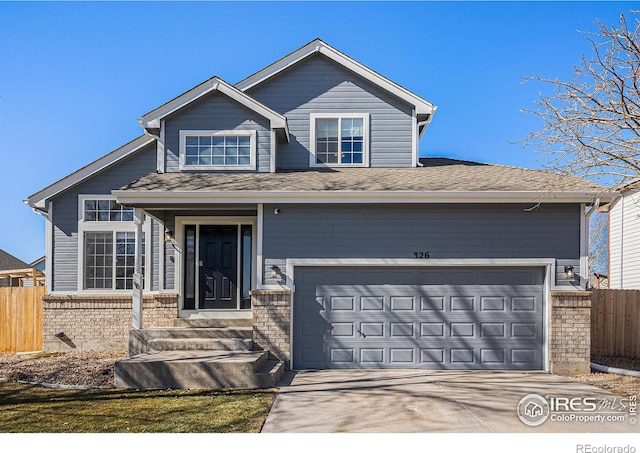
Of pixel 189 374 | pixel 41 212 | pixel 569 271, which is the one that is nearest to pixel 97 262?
pixel 41 212

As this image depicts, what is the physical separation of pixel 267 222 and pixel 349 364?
3384 millimetres

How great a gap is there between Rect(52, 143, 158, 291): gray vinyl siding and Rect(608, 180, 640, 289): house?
15522 millimetres

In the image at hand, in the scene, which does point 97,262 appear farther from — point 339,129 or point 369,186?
point 369,186

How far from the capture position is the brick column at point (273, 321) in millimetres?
10484

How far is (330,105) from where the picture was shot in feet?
43.3

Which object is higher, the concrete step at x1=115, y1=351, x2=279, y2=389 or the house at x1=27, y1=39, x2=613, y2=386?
the house at x1=27, y1=39, x2=613, y2=386

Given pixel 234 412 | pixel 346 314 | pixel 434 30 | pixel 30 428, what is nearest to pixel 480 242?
pixel 346 314

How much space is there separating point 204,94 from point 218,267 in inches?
161

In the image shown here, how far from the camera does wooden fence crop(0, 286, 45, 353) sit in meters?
13.4

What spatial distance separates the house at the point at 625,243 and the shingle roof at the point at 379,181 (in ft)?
26.9

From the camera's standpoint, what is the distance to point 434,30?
12.2 metres

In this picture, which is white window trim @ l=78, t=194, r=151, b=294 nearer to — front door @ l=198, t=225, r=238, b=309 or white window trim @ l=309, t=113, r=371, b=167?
front door @ l=198, t=225, r=238, b=309

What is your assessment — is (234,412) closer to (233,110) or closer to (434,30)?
(233,110)

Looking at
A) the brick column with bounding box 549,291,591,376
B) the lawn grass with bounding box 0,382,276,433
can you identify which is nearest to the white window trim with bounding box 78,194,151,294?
the lawn grass with bounding box 0,382,276,433
